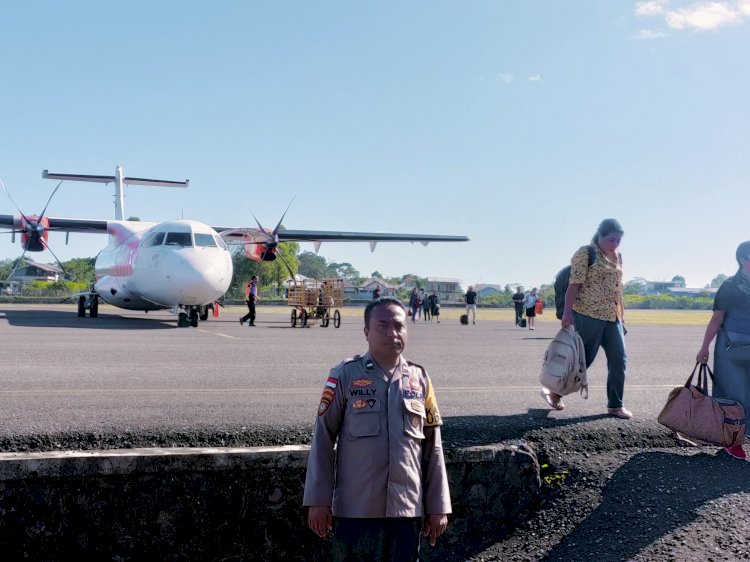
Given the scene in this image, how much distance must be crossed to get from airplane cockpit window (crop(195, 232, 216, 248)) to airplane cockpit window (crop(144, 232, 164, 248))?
0.97m

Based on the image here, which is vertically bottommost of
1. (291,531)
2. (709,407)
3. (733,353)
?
(291,531)

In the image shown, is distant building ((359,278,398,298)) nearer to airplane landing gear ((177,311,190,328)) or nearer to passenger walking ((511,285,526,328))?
passenger walking ((511,285,526,328))

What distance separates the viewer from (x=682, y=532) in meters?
4.04

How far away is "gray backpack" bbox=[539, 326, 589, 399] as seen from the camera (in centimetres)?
583

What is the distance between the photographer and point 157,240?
18672mm

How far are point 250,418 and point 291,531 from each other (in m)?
1.43

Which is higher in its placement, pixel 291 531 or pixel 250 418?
pixel 250 418

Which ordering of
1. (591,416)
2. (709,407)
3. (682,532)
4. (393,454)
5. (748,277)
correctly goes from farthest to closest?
(591,416)
(748,277)
(709,407)
(682,532)
(393,454)

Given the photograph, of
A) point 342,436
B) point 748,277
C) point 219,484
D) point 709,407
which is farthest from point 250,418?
point 748,277

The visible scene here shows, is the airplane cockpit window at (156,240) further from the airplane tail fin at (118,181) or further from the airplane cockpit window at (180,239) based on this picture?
the airplane tail fin at (118,181)

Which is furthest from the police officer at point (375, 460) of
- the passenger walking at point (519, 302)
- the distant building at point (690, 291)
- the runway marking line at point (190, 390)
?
the distant building at point (690, 291)

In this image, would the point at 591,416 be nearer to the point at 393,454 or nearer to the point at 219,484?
the point at 219,484

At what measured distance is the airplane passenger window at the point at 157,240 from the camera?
1858 centimetres

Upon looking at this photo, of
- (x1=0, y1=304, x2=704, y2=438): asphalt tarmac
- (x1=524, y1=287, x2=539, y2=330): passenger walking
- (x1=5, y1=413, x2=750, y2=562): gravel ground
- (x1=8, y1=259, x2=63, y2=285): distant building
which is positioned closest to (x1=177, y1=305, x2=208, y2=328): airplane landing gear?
(x1=0, y1=304, x2=704, y2=438): asphalt tarmac
